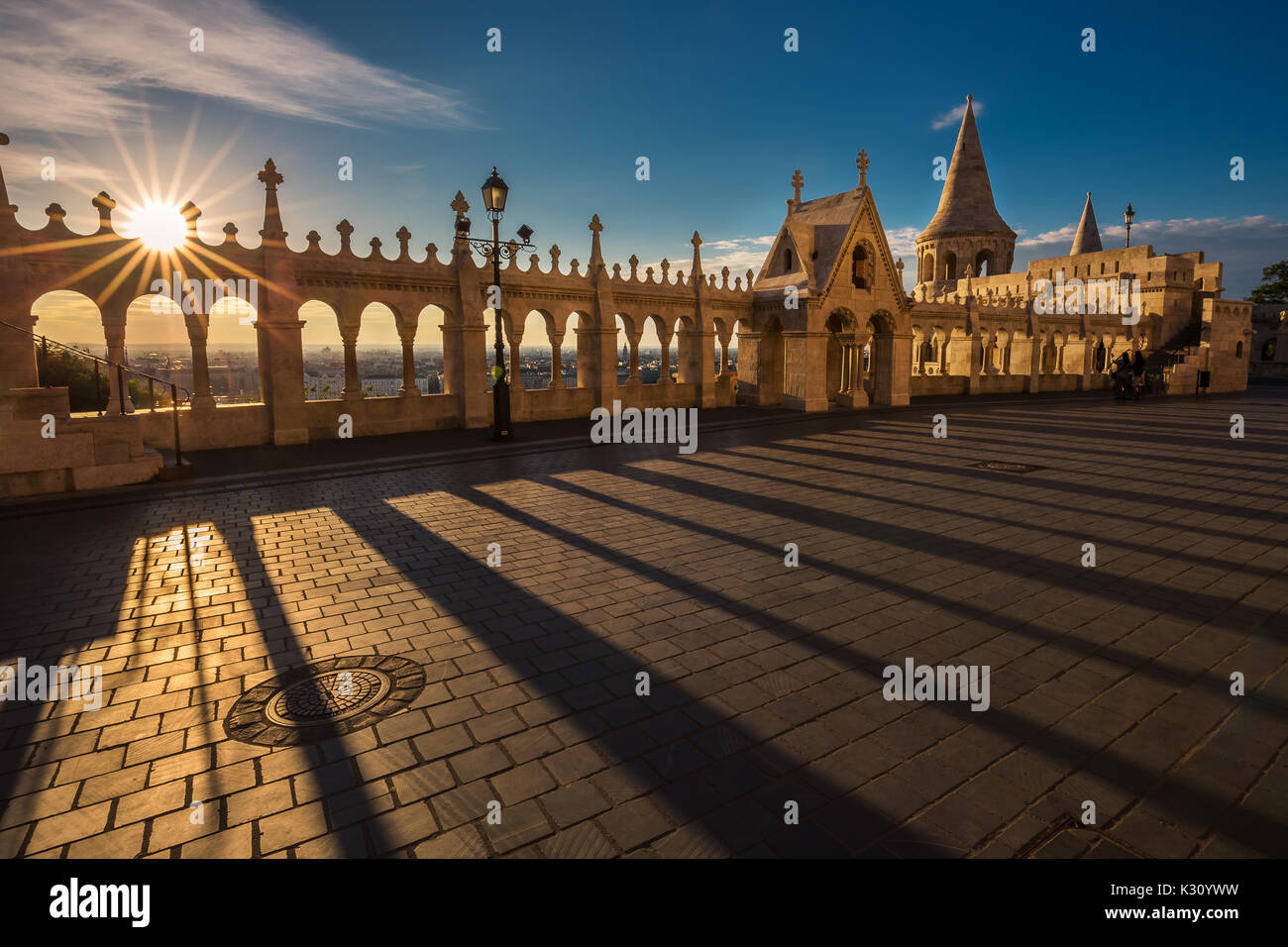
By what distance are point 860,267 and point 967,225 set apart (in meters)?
42.8

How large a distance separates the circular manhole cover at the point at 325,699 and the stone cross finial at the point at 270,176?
1526cm

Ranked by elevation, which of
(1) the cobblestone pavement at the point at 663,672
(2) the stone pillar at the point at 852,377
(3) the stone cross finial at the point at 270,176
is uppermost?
(3) the stone cross finial at the point at 270,176

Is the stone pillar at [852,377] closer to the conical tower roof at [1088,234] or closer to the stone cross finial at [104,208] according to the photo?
the stone cross finial at [104,208]

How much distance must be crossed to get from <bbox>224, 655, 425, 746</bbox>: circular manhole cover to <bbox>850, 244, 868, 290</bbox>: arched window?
23994 mm

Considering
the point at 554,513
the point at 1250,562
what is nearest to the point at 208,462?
the point at 554,513

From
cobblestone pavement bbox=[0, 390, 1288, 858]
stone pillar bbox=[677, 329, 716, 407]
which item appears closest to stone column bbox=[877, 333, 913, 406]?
stone pillar bbox=[677, 329, 716, 407]

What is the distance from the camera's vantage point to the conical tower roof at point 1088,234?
61.2m

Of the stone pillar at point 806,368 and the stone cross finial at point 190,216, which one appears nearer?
the stone cross finial at point 190,216

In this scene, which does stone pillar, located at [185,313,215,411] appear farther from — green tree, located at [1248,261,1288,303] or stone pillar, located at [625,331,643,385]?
green tree, located at [1248,261,1288,303]

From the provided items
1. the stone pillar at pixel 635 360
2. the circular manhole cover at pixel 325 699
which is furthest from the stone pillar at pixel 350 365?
the circular manhole cover at pixel 325 699

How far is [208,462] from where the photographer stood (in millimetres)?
13547
